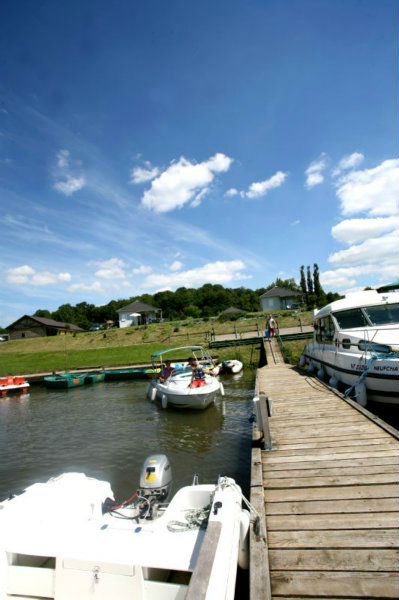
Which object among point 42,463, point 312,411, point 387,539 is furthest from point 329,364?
point 42,463

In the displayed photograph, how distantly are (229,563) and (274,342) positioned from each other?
21.6 m

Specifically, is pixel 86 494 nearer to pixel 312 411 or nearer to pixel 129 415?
pixel 312 411

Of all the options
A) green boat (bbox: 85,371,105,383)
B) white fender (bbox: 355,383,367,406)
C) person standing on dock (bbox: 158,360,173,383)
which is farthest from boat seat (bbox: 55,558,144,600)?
green boat (bbox: 85,371,105,383)

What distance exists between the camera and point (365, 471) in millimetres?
4934

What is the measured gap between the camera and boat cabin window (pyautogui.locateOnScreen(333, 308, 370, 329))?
10.4 meters

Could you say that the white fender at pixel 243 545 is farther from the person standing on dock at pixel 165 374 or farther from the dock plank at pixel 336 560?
the person standing on dock at pixel 165 374

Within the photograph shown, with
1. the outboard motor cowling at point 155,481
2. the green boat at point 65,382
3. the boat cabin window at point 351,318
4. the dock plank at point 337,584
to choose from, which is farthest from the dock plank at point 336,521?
the green boat at point 65,382

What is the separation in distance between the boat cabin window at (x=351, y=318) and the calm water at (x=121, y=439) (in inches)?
199

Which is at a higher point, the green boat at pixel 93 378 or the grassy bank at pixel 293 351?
the grassy bank at pixel 293 351

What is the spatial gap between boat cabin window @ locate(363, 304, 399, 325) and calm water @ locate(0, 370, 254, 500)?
18.7 ft

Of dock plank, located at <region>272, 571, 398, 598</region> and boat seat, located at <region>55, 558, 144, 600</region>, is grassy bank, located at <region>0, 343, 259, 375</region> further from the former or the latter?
boat seat, located at <region>55, 558, 144, 600</region>

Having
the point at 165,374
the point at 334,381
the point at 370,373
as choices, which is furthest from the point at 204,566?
the point at 165,374

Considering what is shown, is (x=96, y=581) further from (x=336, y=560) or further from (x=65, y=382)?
(x=65, y=382)

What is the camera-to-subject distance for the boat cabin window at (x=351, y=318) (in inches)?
408
